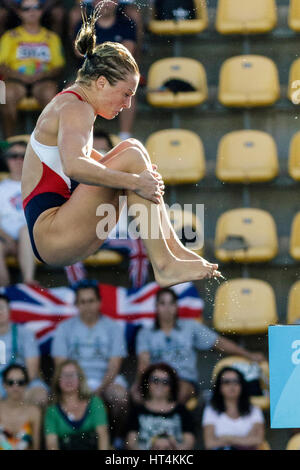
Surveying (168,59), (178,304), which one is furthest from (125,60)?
(168,59)

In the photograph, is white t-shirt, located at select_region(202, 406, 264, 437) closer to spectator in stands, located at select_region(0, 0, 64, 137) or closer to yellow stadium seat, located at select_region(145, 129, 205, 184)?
yellow stadium seat, located at select_region(145, 129, 205, 184)

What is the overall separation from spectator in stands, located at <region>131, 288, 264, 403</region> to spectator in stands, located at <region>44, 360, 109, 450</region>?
0.69 ft

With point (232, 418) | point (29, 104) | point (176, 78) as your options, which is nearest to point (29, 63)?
point (29, 104)

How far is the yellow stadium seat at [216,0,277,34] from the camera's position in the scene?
182 inches

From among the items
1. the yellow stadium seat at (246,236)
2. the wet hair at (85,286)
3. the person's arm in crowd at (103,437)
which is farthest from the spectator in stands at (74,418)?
the yellow stadium seat at (246,236)

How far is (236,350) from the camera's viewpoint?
4.11 metres

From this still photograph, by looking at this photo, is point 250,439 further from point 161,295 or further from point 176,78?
point 176,78

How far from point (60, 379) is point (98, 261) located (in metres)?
0.59

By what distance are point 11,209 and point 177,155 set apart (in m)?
0.86

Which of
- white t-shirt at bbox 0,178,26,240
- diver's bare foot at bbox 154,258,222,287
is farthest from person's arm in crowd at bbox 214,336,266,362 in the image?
diver's bare foot at bbox 154,258,222,287

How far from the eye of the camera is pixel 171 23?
4.63 m

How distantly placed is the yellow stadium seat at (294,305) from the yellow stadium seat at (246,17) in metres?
1.35

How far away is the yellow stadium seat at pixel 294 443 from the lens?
3996 millimetres

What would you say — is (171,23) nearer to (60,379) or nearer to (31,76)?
(31,76)
